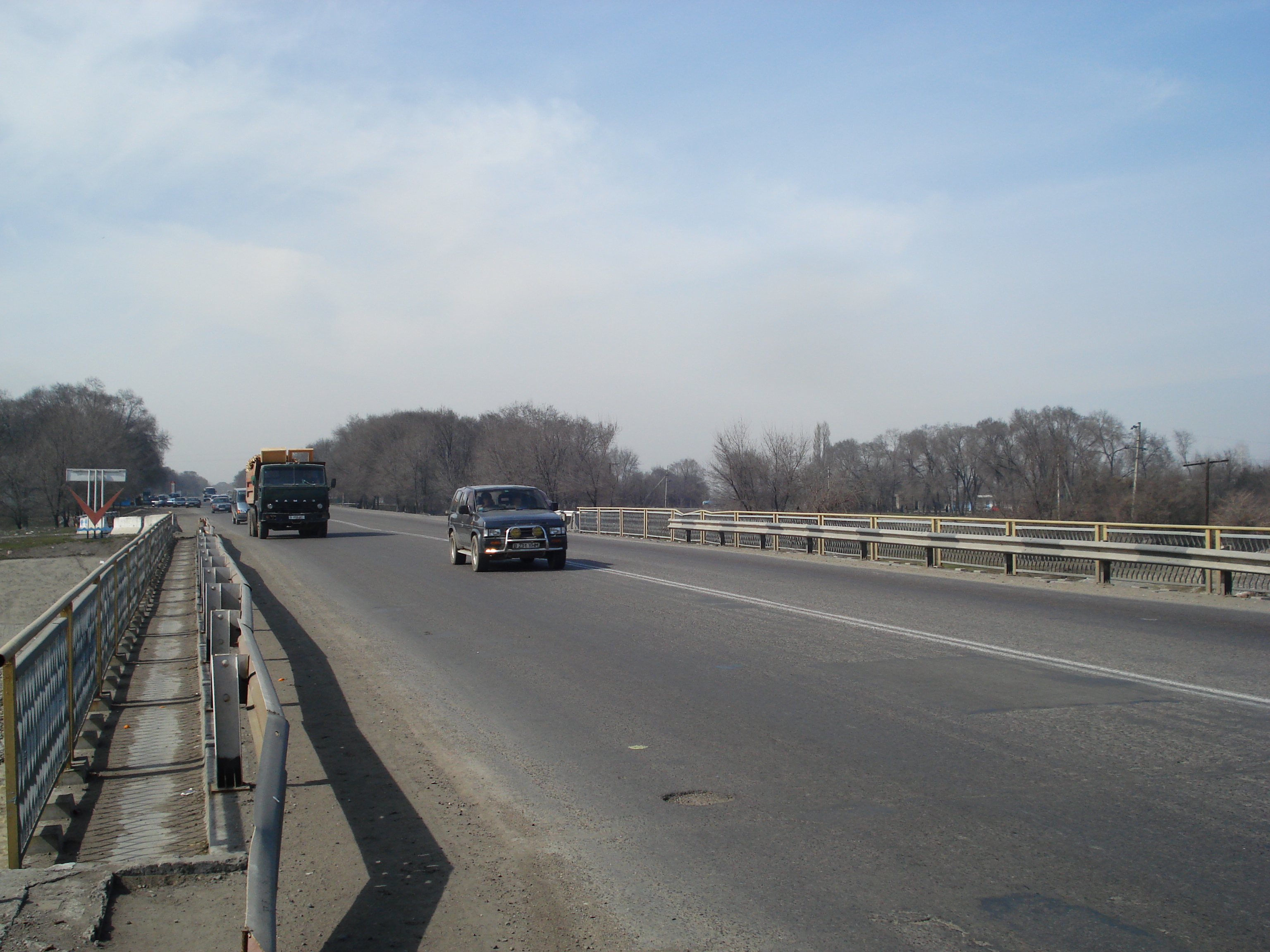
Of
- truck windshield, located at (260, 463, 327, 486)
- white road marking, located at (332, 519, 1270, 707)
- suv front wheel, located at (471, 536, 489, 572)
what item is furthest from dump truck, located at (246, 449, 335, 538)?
white road marking, located at (332, 519, 1270, 707)

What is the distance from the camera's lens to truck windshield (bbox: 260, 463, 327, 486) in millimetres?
35812

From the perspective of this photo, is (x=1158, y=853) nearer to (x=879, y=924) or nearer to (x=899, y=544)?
(x=879, y=924)

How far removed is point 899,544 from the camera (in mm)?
21484

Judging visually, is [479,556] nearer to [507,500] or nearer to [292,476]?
[507,500]

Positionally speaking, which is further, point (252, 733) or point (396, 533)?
point (396, 533)

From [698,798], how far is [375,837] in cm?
172

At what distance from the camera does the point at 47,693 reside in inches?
210

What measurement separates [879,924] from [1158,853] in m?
1.53

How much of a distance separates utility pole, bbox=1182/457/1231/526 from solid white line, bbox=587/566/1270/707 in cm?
4581

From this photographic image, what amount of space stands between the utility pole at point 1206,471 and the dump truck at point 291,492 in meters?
44.8

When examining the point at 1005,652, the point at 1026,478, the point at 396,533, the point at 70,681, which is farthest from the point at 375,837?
the point at 1026,478

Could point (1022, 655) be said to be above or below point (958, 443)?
below

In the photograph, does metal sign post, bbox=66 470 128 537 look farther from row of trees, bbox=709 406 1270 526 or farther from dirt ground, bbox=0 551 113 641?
row of trees, bbox=709 406 1270 526

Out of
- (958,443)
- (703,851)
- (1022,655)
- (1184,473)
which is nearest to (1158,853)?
(703,851)
